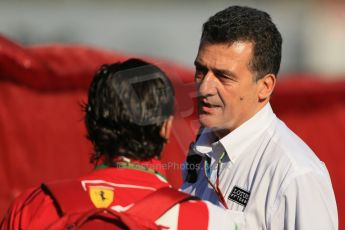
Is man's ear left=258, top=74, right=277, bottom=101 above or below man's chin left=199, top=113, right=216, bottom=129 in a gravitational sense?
above

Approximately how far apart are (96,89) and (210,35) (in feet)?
2.22

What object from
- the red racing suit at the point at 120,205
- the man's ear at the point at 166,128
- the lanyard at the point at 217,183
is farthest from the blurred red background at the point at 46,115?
the red racing suit at the point at 120,205

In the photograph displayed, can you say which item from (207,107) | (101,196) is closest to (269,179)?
(207,107)

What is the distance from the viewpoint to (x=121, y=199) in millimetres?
2320

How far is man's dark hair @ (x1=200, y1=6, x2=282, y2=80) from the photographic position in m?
2.97

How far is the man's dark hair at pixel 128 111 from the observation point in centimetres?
243

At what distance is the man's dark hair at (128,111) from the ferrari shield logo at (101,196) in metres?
→ 0.12

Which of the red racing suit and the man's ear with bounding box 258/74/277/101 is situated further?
the man's ear with bounding box 258/74/277/101

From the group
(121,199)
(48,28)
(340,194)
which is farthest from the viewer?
(48,28)

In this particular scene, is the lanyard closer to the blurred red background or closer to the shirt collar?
the shirt collar

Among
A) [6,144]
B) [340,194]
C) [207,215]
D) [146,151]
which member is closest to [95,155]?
[146,151]

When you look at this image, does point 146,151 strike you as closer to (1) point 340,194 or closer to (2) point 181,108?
(2) point 181,108

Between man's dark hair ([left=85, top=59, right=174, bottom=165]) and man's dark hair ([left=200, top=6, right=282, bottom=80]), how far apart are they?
56cm

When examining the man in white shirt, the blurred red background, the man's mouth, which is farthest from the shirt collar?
the blurred red background
